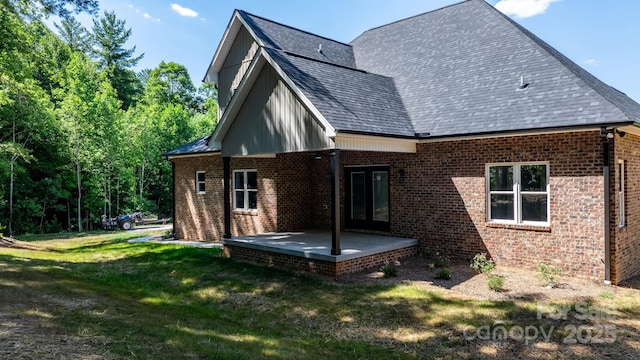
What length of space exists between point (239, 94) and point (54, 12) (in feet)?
24.7

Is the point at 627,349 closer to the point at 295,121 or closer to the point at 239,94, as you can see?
the point at 295,121

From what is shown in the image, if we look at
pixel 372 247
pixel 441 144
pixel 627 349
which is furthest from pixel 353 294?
pixel 441 144

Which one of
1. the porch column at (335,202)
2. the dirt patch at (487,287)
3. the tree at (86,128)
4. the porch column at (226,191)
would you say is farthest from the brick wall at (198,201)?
the tree at (86,128)

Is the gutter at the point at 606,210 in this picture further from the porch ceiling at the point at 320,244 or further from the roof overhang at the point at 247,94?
the roof overhang at the point at 247,94

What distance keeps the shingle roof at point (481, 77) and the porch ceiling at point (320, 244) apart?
3317 mm

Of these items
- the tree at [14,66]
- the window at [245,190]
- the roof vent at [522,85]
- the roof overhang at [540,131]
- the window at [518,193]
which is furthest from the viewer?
the window at [245,190]

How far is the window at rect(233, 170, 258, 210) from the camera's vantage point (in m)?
14.7

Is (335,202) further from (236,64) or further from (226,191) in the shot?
(236,64)

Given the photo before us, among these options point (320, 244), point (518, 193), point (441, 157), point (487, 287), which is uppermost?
point (441, 157)

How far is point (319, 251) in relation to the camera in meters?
9.79

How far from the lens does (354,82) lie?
39.4ft

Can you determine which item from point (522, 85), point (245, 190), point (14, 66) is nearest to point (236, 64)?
point (245, 190)

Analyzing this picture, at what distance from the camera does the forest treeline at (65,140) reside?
1377 cm

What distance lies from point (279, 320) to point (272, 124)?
17.5ft
